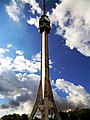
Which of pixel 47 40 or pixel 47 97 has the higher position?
pixel 47 40

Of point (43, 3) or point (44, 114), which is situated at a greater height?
point (43, 3)

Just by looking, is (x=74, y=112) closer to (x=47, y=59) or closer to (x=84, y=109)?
(x=84, y=109)

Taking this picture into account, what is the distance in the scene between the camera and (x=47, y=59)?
62.0 metres

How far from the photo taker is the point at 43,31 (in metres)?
65.9

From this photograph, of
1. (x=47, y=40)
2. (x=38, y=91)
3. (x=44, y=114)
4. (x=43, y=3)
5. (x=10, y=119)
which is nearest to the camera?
(x=44, y=114)

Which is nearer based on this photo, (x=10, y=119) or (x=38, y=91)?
(x=38, y=91)

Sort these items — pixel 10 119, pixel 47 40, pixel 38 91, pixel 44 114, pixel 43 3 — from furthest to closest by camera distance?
pixel 10 119 < pixel 43 3 < pixel 47 40 < pixel 38 91 < pixel 44 114

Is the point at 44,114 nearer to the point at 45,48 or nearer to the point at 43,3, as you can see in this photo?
the point at 45,48

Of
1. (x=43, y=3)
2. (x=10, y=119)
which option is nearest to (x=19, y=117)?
(x=10, y=119)

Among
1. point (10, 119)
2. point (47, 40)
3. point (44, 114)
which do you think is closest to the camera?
point (44, 114)

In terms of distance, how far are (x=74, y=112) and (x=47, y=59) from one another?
1412 inches

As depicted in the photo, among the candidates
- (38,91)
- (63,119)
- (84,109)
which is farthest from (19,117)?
(38,91)

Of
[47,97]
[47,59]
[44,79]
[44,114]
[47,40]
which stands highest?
[47,40]

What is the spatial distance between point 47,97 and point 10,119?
44111 millimetres
